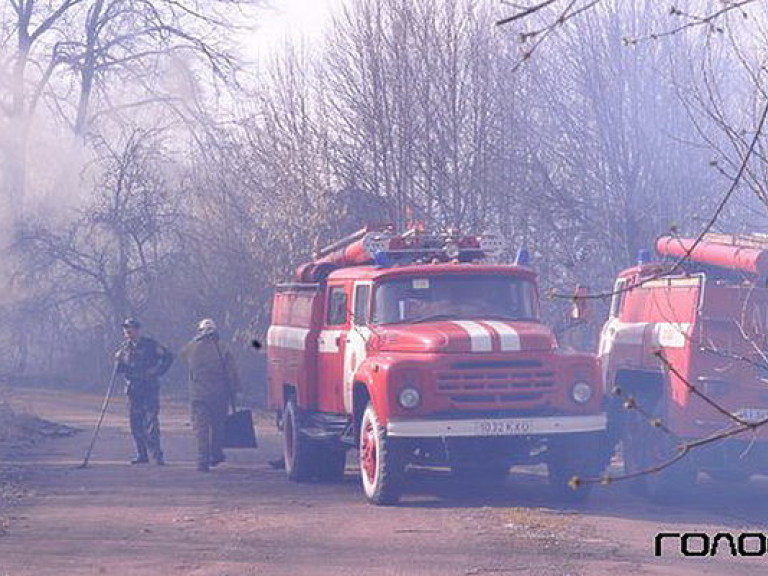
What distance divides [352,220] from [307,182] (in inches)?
55.9

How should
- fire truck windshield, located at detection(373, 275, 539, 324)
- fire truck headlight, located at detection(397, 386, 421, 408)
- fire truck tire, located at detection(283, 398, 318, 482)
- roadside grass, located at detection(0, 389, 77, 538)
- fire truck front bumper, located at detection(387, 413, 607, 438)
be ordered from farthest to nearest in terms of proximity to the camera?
fire truck tire, located at detection(283, 398, 318, 482) < roadside grass, located at detection(0, 389, 77, 538) < fire truck windshield, located at detection(373, 275, 539, 324) < fire truck headlight, located at detection(397, 386, 421, 408) < fire truck front bumper, located at detection(387, 413, 607, 438)

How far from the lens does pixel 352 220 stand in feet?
90.1

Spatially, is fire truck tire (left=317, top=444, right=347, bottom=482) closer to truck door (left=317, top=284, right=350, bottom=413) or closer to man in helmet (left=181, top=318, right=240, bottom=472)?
truck door (left=317, top=284, right=350, bottom=413)

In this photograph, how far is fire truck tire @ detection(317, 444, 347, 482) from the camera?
16766 mm

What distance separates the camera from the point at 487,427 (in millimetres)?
14000

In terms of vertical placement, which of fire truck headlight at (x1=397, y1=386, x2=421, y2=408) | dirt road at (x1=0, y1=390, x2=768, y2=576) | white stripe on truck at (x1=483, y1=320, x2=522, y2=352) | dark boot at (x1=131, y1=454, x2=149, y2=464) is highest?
white stripe on truck at (x1=483, y1=320, x2=522, y2=352)

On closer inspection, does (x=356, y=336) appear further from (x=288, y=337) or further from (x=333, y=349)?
(x=288, y=337)

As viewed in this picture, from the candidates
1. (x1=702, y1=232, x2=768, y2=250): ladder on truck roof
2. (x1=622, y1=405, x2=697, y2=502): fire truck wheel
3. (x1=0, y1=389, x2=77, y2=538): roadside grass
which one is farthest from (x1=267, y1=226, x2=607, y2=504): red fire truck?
(x1=0, y1=389, x2=77, y2=538): roadside grass

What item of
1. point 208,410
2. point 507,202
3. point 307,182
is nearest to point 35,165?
point 307,182

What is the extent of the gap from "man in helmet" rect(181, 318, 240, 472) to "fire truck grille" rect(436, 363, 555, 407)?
14.8 feet

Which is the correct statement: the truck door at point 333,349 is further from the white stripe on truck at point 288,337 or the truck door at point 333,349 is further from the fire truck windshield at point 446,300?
the fire truck windshield at point 446,300

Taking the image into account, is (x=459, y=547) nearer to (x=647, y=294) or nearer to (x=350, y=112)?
(x=647, y=294)

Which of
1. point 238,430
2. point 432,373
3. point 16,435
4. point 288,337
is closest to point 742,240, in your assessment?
point 432,373

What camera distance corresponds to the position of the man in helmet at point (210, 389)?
58.6 feet
